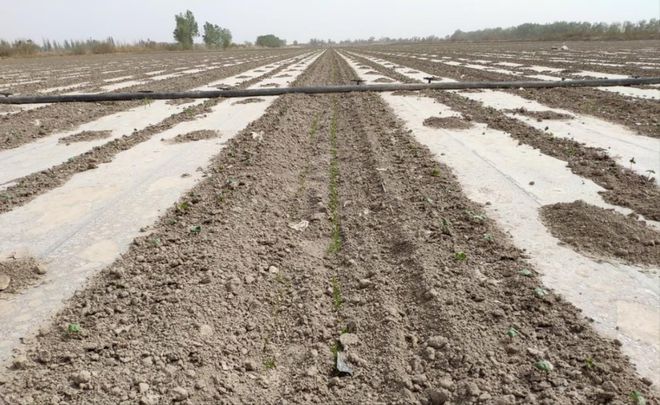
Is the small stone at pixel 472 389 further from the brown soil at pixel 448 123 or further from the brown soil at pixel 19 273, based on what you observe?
the brown soil at pixel 448 123

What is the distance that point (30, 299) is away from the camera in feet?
9.21

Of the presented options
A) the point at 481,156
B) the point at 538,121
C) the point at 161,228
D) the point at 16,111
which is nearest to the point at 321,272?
the point at 161,228

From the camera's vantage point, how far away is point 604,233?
3.37m

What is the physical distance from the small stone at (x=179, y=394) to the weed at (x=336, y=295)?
3.40ft

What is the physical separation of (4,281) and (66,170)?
2.99 metres

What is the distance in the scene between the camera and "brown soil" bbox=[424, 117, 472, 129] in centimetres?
721

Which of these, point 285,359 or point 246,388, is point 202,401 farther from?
point 285,359

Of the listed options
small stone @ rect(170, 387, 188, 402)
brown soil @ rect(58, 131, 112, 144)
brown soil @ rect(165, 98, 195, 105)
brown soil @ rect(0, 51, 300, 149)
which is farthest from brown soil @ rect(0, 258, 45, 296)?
brown soil @ rect(165, 98, 195, 105)

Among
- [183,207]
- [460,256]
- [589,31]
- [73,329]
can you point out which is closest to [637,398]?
[460,256]

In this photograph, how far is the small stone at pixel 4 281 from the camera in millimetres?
2878

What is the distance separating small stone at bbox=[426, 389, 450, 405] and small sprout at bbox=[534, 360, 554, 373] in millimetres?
506

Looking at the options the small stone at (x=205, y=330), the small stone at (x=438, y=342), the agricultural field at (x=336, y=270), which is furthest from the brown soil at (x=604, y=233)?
the small stone at (x=205, y=330)

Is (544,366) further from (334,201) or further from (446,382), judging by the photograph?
(334,201)

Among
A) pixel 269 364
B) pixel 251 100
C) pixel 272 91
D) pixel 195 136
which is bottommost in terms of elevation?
pixel 269 364
